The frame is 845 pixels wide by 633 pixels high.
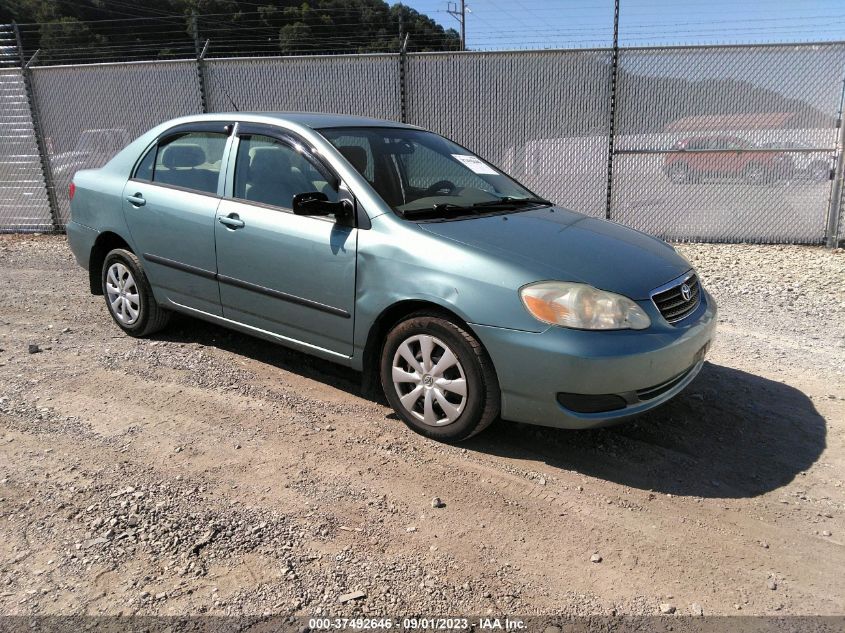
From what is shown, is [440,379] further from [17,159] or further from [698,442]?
[17,159]

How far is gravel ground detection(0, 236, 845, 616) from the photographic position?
8.17ft

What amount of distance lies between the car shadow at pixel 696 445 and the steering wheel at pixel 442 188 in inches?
57.2

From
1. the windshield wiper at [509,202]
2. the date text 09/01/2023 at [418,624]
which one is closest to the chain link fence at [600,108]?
the windshield wiper at [509,202]

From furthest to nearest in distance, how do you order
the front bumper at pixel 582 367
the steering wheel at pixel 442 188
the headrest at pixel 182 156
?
the headrest at pixel 182 156, the steering wheel at pixel 442 188, the front bumper at pixel 582 367

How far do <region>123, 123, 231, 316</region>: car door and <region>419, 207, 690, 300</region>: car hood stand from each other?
163 cm

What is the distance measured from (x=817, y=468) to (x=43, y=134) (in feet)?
34.6

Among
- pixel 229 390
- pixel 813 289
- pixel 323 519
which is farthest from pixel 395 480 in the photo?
pixel 813 289

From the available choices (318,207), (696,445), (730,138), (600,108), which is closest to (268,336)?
(318,207)

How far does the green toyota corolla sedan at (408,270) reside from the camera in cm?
321

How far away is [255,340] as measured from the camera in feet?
17.1

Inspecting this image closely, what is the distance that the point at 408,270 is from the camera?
137 inches

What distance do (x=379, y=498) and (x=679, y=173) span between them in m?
6.93

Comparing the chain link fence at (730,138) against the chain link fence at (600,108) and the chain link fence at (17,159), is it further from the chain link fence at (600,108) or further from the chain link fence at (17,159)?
the chain link fence at (17,159)

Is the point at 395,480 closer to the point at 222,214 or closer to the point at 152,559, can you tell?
the point at 152,559
